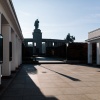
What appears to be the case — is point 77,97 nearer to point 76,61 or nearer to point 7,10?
point 7,10

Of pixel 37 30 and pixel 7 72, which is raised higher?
pixel 37 30

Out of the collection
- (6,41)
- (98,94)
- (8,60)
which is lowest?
(98,94)

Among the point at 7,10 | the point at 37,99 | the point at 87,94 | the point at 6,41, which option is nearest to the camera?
the point at 37,99

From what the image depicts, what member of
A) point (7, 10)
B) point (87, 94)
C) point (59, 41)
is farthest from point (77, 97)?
point (59, 41)

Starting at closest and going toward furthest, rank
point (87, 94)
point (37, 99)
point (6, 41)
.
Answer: point (37, 99) → point (87, 94) → point (6, 41)

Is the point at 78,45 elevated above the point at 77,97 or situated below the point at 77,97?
above

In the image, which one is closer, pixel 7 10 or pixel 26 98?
pixel 26 98

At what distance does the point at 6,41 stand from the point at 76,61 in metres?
21.3

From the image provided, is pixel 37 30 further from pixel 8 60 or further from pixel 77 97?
pixel 77 97

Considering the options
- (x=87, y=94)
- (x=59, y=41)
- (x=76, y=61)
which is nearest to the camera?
(x=87, y=94)

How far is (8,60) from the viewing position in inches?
566

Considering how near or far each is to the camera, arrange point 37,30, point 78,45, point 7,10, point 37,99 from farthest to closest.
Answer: point 37,30, point 78,45, point 7,10, point 37,99

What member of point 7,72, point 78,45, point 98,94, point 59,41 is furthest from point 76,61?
point 59,41

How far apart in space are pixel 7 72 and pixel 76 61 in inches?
825
